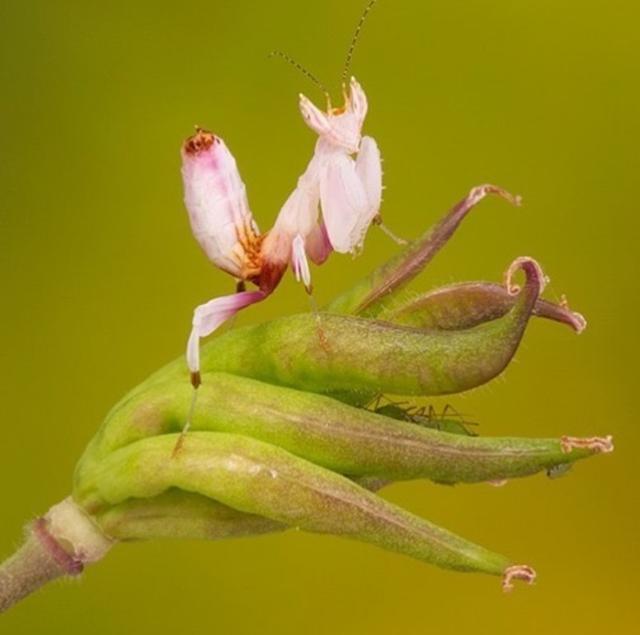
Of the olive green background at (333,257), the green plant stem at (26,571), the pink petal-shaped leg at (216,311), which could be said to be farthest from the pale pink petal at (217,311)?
the olive green background at (333,257)

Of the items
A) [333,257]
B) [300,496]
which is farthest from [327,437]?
[333,257]

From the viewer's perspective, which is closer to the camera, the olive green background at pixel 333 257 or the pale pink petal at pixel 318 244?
the pale pink petal at pixel 318 244

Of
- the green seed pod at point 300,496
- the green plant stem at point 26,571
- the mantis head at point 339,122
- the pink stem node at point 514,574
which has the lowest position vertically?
the pink stem node at point 514,574

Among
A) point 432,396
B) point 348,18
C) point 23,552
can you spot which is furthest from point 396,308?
point 348,18

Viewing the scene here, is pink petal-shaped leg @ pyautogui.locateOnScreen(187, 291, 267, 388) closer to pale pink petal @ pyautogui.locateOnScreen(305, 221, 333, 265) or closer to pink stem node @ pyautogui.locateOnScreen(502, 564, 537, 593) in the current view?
pale pink petal @ pyautogui.locateOnScreen(305, 221, 333, 265)

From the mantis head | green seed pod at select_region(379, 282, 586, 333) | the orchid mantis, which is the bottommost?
green seed pod at select_region(379, 282, 586, 333)

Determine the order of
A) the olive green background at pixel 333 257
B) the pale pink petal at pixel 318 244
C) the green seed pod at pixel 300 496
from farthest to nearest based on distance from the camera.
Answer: the olive green background at pixel 333 257 < the pale pink petal at pixel 318 244 < the green seed pod at pixel 300 496

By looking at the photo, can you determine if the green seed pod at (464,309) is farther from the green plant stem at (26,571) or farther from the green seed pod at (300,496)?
the green plant stem at (26,571)

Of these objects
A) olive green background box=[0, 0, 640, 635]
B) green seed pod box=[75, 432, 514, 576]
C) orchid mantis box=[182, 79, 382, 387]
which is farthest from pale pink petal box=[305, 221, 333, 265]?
olive green background box=[0, 0, 640, 635]
